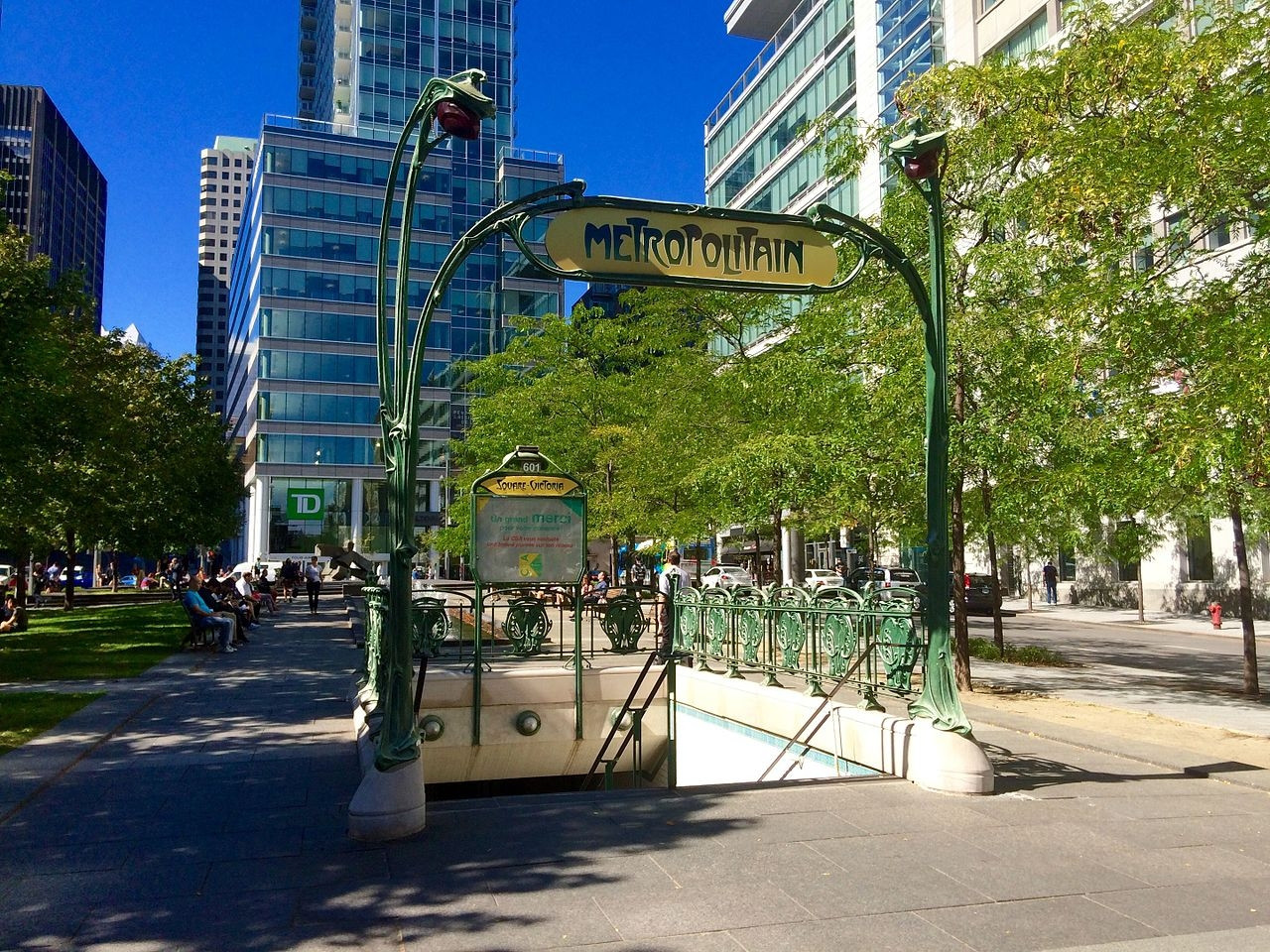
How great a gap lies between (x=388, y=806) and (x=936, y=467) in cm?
491

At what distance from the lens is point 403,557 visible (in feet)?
21.7

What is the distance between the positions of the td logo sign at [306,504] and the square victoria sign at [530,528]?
57840mm

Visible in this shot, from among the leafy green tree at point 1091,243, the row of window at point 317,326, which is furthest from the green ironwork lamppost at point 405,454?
the row of window at point 317,326

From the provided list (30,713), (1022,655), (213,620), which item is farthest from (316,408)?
(30,713)

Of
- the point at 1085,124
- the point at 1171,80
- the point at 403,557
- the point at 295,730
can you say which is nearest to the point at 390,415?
the point at 403,557

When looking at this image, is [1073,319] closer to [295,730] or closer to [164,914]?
[295,730]

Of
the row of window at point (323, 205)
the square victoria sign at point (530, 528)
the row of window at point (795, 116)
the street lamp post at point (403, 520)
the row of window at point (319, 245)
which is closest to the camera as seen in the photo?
the street lamp post at point (403, 520)

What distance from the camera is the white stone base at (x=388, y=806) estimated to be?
5.94 m

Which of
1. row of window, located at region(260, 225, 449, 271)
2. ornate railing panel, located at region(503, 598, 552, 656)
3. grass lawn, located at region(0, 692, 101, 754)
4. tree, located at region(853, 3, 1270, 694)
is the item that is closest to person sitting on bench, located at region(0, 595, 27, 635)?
grass lawn, located at region(0, 692, 101, 754)

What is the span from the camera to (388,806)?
6.02 meters

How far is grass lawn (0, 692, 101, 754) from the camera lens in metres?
9.34

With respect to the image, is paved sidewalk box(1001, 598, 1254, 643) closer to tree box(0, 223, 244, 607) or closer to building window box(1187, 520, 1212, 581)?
building window box(1187, 520, 1212, 581)

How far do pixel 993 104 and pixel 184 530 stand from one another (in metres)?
31.2

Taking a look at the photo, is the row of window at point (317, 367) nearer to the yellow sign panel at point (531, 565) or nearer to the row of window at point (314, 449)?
the row of window at point (314, 449)
